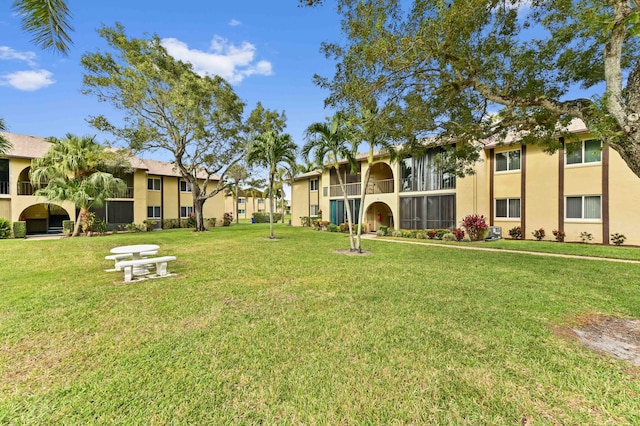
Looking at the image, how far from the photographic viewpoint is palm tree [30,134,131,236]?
1931cm

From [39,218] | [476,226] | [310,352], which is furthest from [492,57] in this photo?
[39,218]

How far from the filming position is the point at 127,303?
589 cm

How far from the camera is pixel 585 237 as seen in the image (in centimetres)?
1484

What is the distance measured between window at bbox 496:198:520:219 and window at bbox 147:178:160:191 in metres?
31.8

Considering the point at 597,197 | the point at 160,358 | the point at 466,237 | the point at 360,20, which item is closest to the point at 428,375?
the point at 160,358

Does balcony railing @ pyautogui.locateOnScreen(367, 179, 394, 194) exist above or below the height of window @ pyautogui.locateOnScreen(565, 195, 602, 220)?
above

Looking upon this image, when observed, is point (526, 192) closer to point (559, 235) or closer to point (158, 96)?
point (559, 235)

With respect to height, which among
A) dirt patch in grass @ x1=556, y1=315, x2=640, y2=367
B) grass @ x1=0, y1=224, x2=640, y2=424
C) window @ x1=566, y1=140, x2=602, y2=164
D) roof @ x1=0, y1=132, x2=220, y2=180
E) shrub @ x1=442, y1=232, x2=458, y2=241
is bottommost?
dirt patch in grass @ x1=556, y1=315, x2=640, y2=367

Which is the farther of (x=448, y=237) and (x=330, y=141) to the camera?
(x=448, y=237)

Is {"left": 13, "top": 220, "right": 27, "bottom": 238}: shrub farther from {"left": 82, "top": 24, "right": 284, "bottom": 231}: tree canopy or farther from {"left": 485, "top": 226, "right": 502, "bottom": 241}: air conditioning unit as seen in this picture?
{"left": 485, "top": 226, "right": 502, "bottom": 241}: air conditioning unit

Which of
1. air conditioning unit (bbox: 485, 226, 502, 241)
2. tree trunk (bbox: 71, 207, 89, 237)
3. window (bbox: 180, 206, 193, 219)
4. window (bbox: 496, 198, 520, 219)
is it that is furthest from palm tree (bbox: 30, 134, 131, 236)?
window (bbox: 496, 198, 520, 219)

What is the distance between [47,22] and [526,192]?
20.8 meters

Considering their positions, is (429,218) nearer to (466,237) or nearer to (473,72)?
(466,237)

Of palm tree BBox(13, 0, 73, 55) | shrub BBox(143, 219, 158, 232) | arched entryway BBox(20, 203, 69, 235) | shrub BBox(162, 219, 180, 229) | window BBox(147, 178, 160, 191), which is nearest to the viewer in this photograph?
palm tree BBox(13, 0, 73, 55)
